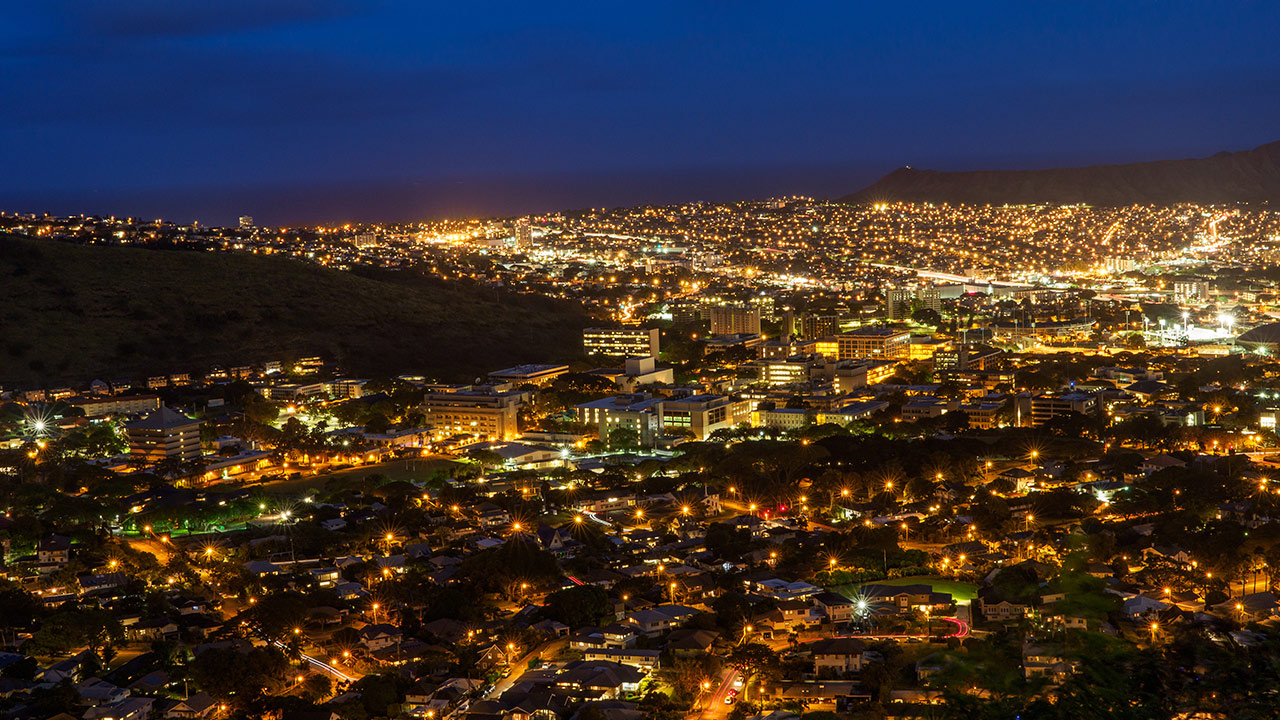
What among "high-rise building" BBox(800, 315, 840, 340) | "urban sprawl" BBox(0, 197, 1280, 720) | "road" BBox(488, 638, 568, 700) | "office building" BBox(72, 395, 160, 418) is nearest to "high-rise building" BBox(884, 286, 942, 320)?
"high-rise building" BBox(800, 315, 840, 340)

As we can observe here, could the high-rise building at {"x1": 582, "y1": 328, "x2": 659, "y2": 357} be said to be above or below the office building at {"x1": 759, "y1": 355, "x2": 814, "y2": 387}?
above

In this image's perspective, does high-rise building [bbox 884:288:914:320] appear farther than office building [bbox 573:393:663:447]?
Yes

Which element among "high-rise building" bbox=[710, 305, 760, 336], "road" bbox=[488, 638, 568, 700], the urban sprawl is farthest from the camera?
"high-rise building" bbox=[710, 305, 760, 336]

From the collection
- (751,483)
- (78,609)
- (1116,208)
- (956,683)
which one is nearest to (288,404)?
(751,483)

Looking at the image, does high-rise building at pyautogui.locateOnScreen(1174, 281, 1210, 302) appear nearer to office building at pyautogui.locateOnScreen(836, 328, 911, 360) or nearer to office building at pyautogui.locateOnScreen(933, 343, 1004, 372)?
office building at pyautogui.locateOnScreen(933, 343, 1004, 372)

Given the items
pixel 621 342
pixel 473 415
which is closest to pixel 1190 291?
pixel 621 342

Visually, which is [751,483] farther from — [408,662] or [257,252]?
[257,252]

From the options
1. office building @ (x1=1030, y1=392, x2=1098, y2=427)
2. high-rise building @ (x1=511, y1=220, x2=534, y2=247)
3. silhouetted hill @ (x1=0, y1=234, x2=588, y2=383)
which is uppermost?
high-rise building @ (x1=511, y1=220, x2=534, y2=247)

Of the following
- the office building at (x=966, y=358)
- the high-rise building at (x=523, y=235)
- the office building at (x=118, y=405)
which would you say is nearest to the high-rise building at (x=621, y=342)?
the office building at (x=966, y=358)
